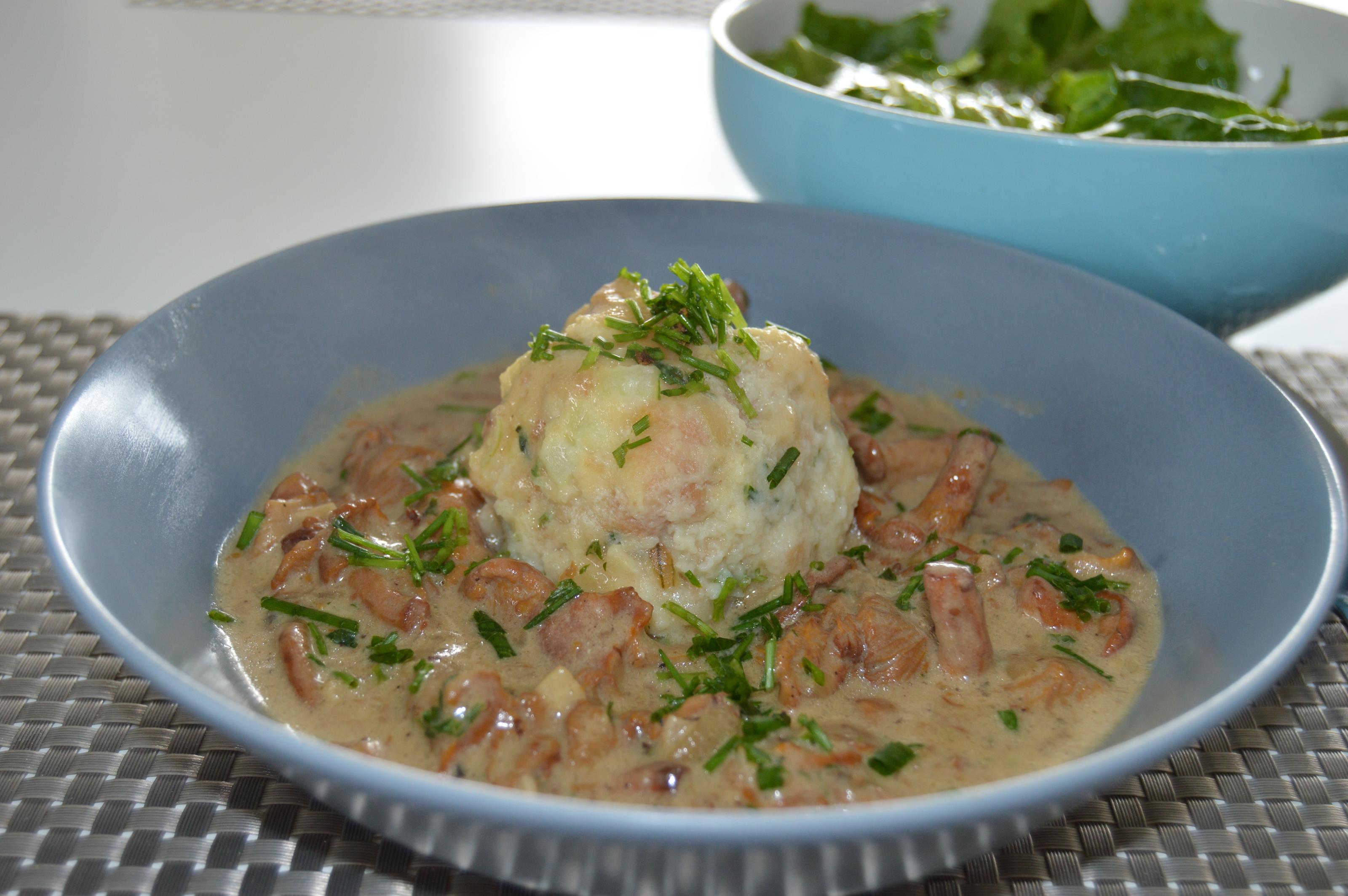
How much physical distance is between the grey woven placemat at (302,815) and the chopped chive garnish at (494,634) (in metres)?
0.48

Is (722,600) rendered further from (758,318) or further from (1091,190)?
(1091,190)

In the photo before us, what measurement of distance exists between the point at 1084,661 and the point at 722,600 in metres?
0.81

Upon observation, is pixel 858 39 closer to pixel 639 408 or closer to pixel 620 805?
pixel 639 408

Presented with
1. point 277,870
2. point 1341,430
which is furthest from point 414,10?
point 277,870

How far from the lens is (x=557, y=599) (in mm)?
2709

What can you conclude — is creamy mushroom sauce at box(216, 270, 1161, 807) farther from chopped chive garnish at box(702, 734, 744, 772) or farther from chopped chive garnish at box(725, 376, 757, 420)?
chopped chive garnish at box(725, 376, 757, 420)

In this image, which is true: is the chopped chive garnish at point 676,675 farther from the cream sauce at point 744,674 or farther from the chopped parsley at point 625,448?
the chopped parsley at point 625,448

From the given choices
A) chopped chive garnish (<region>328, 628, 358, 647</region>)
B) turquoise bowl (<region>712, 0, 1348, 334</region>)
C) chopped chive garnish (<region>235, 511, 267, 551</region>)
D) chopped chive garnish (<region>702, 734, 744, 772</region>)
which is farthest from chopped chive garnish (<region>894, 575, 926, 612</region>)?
chopped chive garnish (<region>235, 511, 267, 551</region>)

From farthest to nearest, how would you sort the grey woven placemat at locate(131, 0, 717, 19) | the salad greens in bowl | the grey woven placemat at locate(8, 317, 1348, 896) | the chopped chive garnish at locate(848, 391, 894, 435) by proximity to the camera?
A: the grey woven placemat at locate(131, 0, 717, 19), the salad greens in bowl, the chopped chive garnish at locate(848, 391, 894, 435), the grey woven placemat at locate(8, 317, 1348, 896)

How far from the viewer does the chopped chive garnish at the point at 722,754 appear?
7.25 ft

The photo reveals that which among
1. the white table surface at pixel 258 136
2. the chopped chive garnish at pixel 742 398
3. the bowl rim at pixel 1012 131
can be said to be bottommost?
the white table surface at pixel 258 136

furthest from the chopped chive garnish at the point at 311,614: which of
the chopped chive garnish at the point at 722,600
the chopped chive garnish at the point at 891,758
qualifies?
the chopped chive garnish at the point at 891,758

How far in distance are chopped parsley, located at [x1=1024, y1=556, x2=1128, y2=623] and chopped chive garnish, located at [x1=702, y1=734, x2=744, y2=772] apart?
945 mm

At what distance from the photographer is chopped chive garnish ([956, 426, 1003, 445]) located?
3305 mm
